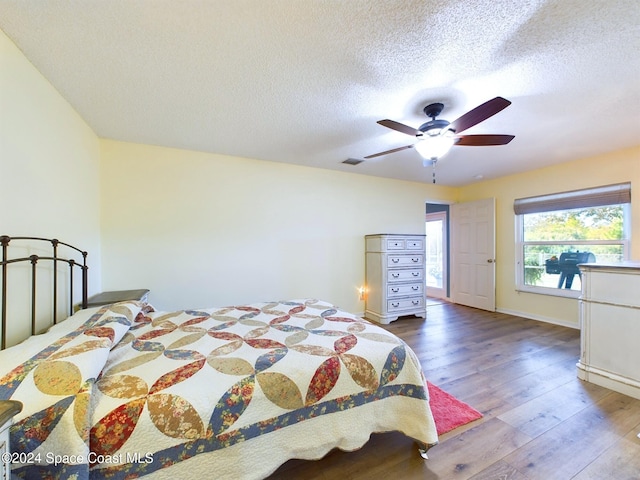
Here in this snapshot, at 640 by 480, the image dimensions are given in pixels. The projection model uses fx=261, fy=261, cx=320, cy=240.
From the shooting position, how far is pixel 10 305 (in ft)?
4.98

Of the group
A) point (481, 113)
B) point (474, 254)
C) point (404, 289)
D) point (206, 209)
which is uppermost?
point (481, 113)

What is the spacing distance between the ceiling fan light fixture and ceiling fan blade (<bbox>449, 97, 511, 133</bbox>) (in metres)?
0.07

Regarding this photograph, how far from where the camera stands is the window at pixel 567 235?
11.1 feet

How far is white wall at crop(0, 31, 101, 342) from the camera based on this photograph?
4.84 ft

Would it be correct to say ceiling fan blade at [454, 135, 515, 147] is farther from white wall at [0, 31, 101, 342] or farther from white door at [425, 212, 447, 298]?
white door at [425, 212, 447, 298]

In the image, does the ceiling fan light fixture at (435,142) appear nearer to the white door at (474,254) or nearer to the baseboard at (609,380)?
the baseboard at (609,380)

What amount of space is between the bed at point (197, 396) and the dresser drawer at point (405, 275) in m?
2.35

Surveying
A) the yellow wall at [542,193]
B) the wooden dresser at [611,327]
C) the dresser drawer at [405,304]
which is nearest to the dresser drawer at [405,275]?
the dresser drawer at [405,304]

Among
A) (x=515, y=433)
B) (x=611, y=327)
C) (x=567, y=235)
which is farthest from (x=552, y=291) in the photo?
(x=515, y=433)

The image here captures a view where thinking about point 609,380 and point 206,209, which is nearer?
point 609,380

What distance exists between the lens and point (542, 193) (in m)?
4.02

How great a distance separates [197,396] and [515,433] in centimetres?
199

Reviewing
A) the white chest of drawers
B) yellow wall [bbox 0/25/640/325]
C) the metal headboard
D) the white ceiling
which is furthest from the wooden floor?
the white ceiling

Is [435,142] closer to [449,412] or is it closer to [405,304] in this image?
[449,412]
